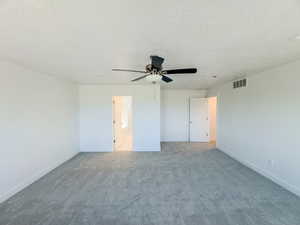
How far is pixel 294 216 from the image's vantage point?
2375mm

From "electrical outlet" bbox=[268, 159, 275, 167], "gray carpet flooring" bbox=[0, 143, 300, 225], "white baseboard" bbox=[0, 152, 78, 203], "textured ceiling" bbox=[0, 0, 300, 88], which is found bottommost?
"gray carpet flooring" bbox=[0, 143, 300, 225]

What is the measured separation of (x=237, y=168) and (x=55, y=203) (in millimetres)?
4005

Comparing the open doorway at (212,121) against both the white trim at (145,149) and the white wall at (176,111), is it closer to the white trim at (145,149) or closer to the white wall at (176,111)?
the white wall at (176,111)

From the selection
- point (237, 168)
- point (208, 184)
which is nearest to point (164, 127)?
point (237, 168)

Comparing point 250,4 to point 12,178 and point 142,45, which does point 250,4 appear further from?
point 12,178

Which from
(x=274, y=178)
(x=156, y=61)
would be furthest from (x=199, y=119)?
(x=156, y=61)

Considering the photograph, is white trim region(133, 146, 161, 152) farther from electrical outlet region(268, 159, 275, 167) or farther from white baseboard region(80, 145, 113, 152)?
electrical outlet region(268, 159, 275, 167)

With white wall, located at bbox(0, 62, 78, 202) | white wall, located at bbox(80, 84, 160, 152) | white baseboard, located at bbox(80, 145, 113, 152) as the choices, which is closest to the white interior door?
white wall, located at bbox(80, 84, 160, 152)

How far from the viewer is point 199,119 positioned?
7.29m

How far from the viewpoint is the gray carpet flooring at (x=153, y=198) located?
2.34m

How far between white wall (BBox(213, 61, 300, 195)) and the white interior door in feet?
6.67

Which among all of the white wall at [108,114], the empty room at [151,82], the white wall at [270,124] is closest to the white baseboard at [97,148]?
the white wall at [108,114]

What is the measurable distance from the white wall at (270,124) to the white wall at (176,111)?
2439 mm

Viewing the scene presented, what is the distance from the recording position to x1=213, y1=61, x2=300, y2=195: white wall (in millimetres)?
3023
